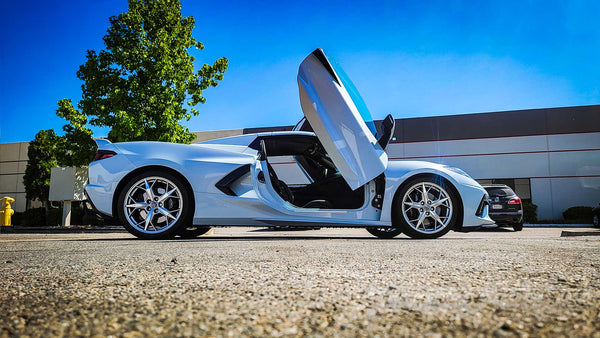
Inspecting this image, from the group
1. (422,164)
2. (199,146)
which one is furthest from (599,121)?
(199,146)

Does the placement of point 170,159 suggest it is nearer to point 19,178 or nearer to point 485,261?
point 485,261

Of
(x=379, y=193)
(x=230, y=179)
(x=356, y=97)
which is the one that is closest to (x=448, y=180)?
(x=379, y=193)

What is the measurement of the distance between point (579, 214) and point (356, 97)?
18.3 m

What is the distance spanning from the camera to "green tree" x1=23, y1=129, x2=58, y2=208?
24.0 m

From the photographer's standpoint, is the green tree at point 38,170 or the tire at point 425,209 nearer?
the tire at point 425,209

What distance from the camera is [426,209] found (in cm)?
461

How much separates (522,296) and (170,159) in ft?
12.9

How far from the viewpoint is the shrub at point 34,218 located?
835 inches

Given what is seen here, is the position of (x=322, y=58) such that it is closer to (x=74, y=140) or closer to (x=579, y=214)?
(x=74, y=140)

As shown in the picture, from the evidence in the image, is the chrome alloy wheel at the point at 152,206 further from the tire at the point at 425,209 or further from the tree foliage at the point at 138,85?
the tree foliage at the point at 138,85

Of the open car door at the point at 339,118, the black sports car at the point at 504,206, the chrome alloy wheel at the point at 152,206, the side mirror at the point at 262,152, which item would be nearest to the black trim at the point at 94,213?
the chrome alloy wheel at the point at 152,206

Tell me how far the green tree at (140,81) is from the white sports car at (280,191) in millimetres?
9238

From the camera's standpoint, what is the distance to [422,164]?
4.80 metres

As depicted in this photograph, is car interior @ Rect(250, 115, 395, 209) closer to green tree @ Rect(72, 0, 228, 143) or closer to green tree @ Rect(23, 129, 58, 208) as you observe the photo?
green tree @ Rect(72, 0, 228, 143)
